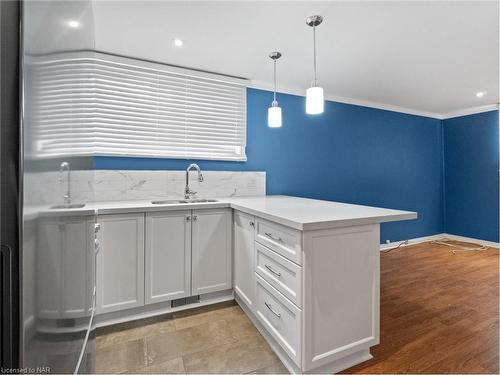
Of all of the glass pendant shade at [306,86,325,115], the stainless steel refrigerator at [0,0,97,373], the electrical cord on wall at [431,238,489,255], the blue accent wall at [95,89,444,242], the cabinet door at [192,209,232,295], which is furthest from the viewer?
the electrical cord on wall at [431,238,489,255]

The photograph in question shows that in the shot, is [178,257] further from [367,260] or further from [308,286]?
[367,260]

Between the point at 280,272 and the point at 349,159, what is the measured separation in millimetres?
2616

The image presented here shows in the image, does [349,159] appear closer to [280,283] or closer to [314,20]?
[314,20]

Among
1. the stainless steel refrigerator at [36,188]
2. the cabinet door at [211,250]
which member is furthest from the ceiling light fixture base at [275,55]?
the stainless steel refrigerator at [36,188]

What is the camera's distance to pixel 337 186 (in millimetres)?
3475

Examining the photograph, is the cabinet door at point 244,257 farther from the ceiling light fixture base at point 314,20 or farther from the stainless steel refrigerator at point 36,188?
the ceiling light fixture base at point 314,20

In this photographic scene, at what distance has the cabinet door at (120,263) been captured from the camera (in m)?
1.81

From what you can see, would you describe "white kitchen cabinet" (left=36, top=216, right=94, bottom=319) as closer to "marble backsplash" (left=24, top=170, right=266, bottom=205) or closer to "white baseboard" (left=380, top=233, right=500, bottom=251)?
"marble backsplash" (left=24, top=170, right=266, bottom=205)

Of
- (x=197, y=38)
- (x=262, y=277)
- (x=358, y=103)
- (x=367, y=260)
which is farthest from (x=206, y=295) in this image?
(x=358, y=103)

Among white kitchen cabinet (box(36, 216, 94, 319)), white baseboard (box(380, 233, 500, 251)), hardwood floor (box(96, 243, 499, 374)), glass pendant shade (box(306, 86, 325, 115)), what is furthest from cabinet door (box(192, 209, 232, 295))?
white baseboard (box(380, 233, 500, 251))

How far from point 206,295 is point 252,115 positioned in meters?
2.02

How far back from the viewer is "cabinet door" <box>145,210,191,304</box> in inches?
76.7

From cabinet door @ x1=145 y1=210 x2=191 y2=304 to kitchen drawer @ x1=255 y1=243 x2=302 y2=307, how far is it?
67 cm

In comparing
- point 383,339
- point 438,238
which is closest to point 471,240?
point 438,238
